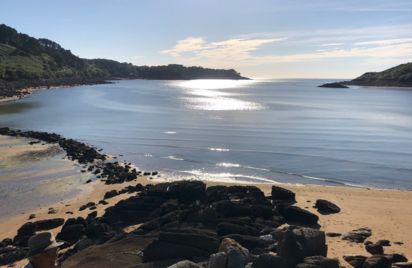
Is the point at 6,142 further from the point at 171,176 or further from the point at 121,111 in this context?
the point at 121,111

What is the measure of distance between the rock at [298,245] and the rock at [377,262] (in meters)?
1.75

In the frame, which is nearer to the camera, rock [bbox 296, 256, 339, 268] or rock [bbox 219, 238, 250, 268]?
rock [bbox 219, 238, 250, 268]

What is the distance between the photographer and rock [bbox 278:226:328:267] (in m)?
16.7

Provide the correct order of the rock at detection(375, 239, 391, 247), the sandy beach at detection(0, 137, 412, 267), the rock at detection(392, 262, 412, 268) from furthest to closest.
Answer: the sandy beach at detection(0, 137, 412, 267), the rock at detection(375, 239, 391, 247), the rock at detection(392, 262, 412, 268)

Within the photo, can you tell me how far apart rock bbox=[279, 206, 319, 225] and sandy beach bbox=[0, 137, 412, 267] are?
2.07ft

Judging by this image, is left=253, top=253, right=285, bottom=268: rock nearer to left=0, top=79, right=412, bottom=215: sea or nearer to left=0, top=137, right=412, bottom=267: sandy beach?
left=0, top=137, right=412, bottom=267: sandy beach

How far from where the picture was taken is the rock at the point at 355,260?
1897cm

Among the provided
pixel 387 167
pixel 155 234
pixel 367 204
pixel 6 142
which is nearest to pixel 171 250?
pixel 155 234

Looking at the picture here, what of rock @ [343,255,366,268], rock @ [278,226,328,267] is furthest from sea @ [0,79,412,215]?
rock @ [278,226,328,267]

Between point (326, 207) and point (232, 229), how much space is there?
889cm

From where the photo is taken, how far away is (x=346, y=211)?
28.6 metres

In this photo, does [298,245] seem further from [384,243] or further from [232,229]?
[384,243]

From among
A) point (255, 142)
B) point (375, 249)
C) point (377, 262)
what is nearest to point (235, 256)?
point (377, 262)

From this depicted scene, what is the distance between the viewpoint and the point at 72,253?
69.4 ft
